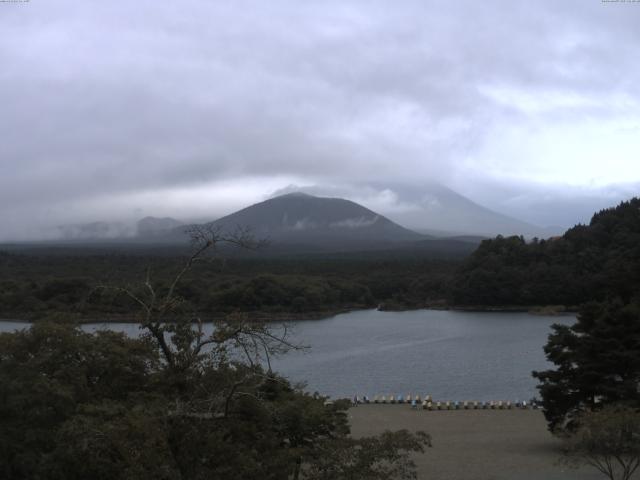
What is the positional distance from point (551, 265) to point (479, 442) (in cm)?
3642

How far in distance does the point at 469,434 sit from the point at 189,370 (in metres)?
9.19

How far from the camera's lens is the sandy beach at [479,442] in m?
10.6

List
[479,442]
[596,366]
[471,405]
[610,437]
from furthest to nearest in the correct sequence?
[471,405] < [479,442] < [596,366] < [610,437]

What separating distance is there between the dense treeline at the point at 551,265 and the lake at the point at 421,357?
5.63 metres

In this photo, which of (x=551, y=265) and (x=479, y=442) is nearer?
(x=479, y=442)

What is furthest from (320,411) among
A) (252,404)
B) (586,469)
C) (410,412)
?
(410,412)

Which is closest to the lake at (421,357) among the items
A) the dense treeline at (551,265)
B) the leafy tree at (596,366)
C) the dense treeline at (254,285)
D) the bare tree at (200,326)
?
the dense treeline at (254,285)

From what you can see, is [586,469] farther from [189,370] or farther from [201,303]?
[201,303]

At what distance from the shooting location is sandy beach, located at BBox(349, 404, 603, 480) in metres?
10.6

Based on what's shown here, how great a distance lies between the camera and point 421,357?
2584 centimetres

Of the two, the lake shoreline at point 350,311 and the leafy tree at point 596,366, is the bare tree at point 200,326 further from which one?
the lake shoreline at point 350,311

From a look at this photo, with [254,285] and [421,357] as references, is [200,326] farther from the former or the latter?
[254,285]

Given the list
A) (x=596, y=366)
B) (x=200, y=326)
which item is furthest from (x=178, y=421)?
(x=596, y=366)

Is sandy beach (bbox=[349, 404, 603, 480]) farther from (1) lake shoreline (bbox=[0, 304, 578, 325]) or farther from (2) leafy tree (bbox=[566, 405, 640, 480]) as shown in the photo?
(1) lake shoreline (bbox=[0, 304, 578, 325])
